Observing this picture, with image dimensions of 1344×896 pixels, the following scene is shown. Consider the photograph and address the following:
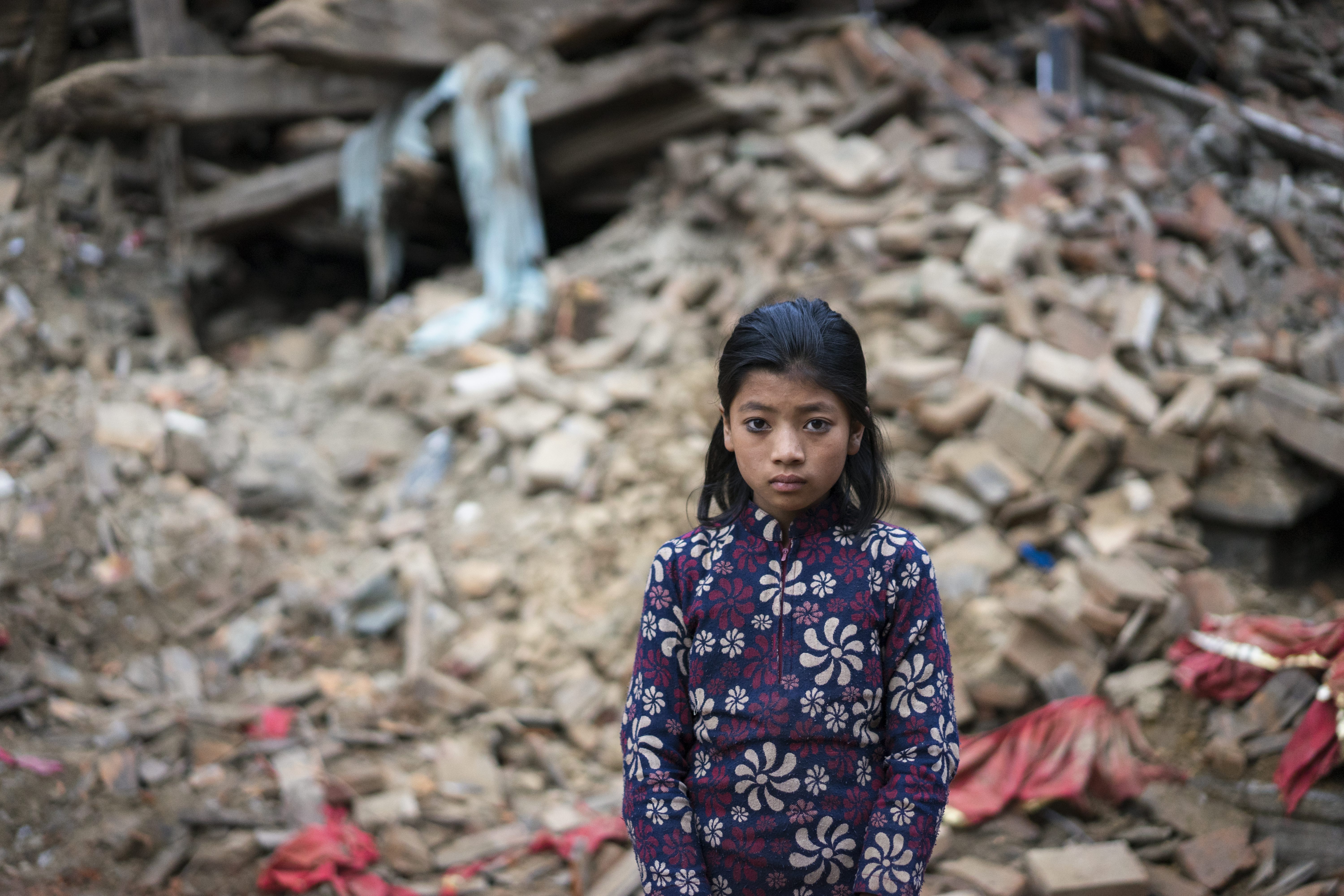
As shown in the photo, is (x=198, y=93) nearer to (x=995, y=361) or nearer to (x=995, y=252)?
(x=995, y=252)

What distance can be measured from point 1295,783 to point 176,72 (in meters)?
7.33

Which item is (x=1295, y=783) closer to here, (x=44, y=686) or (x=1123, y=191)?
(x=1123, y=191)

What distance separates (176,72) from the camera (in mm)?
6438

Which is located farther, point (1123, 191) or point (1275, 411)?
point (1123, 191)

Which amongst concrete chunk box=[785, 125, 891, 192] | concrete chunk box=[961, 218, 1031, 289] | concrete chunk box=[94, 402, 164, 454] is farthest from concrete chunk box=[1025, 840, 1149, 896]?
concrete chunk box=[94, 402, 164, 454]

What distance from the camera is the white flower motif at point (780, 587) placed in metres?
1.57

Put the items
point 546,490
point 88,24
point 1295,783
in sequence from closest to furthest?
point 1295,783 < point 546,490 < point 88,24

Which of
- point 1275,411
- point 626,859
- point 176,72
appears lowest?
point 626,859

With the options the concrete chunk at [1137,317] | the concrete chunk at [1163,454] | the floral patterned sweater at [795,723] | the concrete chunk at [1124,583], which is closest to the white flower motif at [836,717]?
the floral patterned sweater at [795,723]

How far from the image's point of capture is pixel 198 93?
652 cm

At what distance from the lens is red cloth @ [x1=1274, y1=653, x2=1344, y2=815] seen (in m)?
2.90

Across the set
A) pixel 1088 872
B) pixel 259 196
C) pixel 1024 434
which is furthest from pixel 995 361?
pixel 259 196

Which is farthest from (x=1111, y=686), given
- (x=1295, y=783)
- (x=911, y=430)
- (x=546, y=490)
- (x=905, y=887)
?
(x=546, y=490)

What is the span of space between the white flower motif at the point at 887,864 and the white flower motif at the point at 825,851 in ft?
0.14
